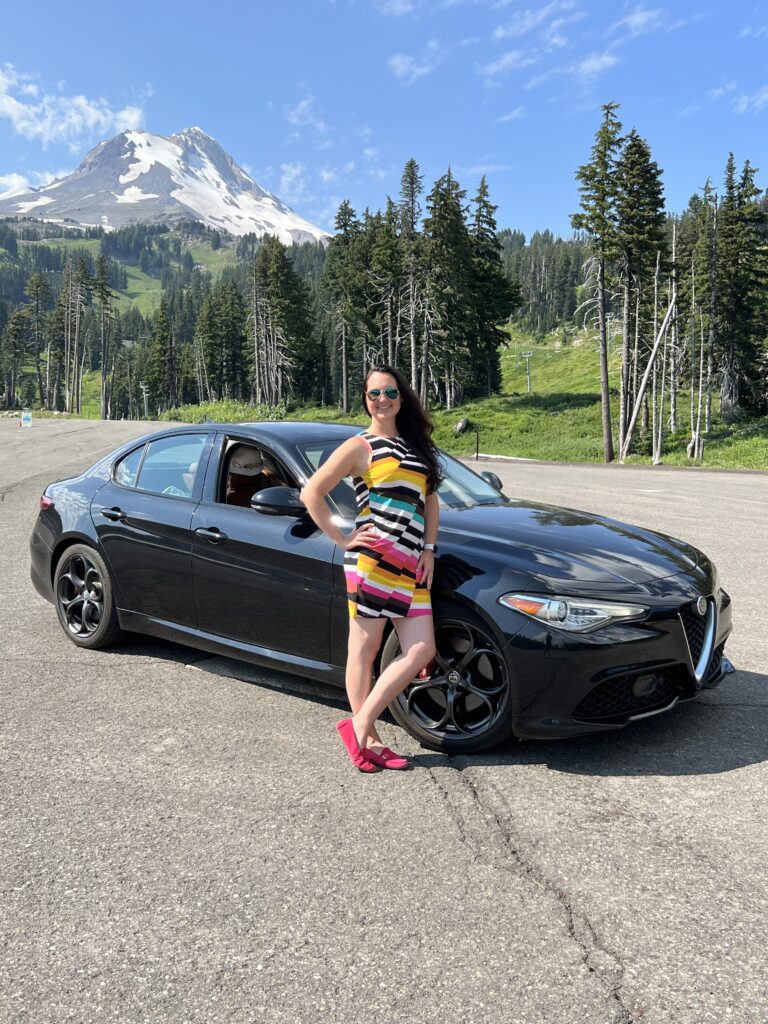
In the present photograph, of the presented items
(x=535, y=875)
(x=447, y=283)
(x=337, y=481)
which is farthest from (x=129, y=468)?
(x=447, y=283)

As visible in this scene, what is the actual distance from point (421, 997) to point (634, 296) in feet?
150

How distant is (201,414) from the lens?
83.2 m

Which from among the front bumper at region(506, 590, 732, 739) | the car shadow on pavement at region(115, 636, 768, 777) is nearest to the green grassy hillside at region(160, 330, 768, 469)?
the car shadow on pavement at region(115, 636, 768, 777)

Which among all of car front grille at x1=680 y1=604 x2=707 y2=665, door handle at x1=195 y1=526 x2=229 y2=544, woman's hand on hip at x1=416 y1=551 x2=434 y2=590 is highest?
door handle at x1=195 y1=526 x2=229 y2=544

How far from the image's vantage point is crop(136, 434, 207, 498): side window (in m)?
5.05

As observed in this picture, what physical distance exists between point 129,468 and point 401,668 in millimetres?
2868

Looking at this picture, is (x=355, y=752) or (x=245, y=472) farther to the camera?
(x=245, y=472)

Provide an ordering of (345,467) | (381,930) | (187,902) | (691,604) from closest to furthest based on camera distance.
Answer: (381,930), (187,902), (345,467), (691,604)

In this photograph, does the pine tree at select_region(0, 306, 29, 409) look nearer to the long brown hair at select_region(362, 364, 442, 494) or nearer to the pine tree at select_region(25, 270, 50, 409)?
the pine tree at select_region(25, 270, 50, 409)

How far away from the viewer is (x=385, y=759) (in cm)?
372

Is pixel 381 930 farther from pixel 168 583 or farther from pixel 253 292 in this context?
pixel 253 292

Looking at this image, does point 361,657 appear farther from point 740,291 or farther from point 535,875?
point 740,291

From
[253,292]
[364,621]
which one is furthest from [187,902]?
[253,292]

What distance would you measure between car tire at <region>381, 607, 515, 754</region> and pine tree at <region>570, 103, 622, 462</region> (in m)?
38.4
